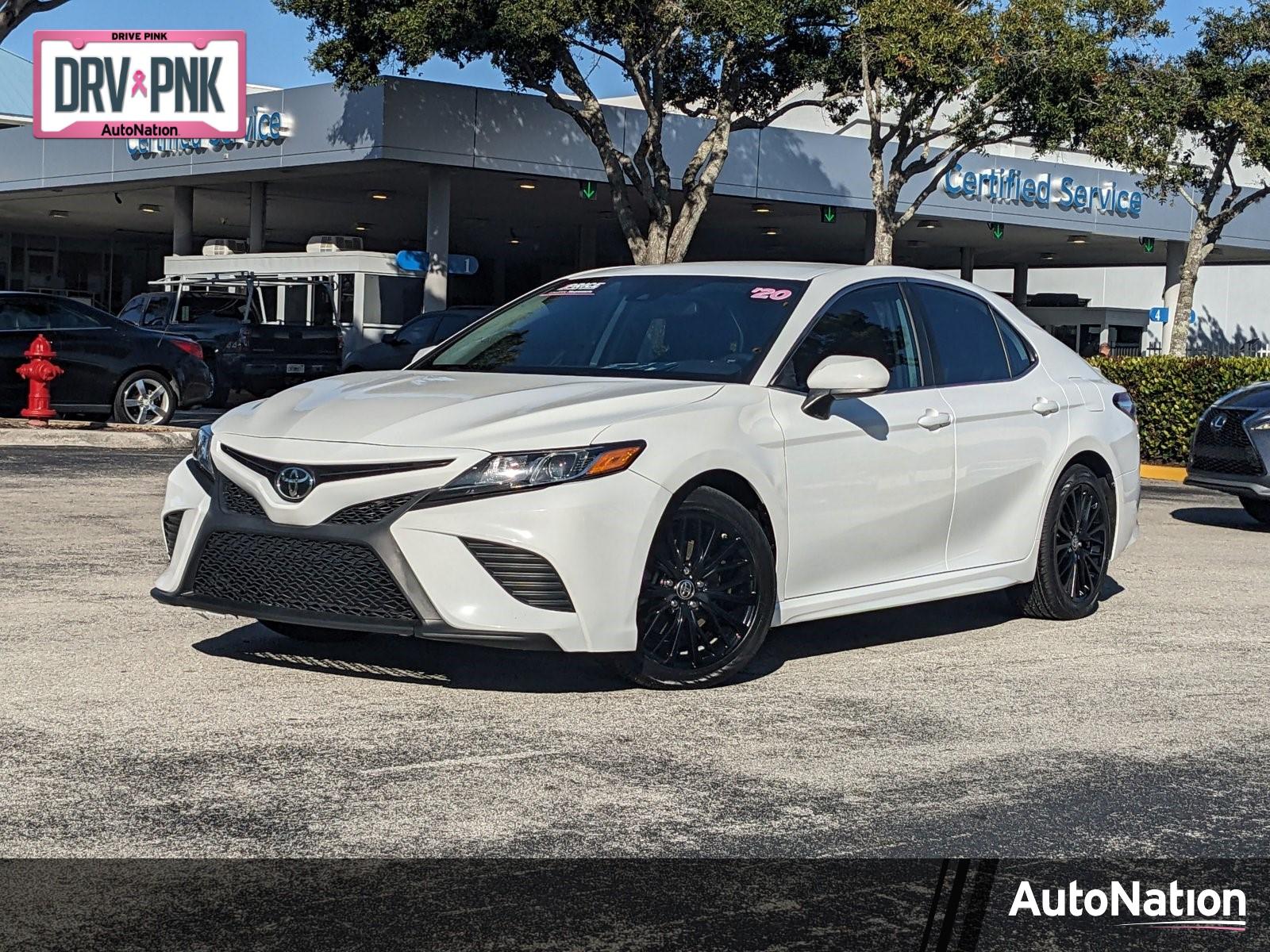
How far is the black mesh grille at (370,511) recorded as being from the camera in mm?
5773

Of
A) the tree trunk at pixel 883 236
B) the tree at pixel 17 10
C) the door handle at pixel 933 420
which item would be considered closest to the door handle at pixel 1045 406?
the door handle at pixel 933 420

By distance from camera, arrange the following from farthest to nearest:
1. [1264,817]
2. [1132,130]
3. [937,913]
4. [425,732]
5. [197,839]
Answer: [1132,130], [425,732], [1264,817], [197,839], [937,913]

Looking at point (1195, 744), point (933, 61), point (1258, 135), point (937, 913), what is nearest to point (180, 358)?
point (933, 61)

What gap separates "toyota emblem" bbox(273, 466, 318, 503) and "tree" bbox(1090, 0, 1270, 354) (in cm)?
2377

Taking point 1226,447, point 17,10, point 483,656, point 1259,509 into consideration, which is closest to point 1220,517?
point 1259,509

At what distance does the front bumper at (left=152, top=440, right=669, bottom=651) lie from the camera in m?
5.73

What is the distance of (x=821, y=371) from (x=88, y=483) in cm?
843

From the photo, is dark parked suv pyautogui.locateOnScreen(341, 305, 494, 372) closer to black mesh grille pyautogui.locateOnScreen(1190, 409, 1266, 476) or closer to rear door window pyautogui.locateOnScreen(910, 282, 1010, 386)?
black mesh grille pyautogui.locateOnScreen(1190, 409, 1266, 476)

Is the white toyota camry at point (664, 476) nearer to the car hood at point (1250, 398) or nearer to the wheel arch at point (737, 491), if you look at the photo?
the wheel arch at point (737, 491)

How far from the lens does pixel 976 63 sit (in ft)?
83.7

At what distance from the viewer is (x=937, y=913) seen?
12.9 feet

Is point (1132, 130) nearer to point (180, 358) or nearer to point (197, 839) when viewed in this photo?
point (180, 358)

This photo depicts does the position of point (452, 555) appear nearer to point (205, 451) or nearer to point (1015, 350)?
point (205, 451)

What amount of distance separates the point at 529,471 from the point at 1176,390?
632 inches
